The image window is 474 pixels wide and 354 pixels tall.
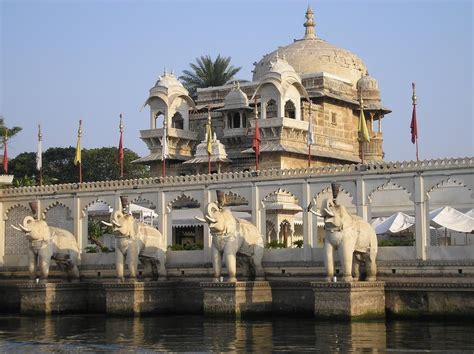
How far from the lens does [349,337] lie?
79.3ft

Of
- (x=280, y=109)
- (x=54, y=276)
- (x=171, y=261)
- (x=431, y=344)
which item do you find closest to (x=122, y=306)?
(x=171, y=261)

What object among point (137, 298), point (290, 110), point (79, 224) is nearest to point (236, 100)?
point (290, 110)

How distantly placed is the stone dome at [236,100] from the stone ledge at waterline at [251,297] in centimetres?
1716

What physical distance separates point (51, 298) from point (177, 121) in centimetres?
2004

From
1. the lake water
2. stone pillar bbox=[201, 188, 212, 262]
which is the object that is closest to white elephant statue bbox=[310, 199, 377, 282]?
the lake water

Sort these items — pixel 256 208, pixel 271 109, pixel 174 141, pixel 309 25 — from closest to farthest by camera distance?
pixel 256 208
pixel 271 109
pixel 174 141
pixel 309 25

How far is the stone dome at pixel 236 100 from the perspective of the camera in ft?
161

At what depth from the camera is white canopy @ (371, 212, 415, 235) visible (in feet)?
112

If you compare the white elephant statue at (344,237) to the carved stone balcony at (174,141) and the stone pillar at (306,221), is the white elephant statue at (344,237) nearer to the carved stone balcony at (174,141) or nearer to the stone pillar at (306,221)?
the stone pillar at (306,221)

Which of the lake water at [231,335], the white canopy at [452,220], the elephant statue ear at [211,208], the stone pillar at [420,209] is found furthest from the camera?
the white canopy at [452,220]

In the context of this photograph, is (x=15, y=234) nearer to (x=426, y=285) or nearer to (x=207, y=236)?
(x=207, y=236)

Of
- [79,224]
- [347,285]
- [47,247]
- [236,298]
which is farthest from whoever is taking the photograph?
[79,224]

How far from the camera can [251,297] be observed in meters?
29.9

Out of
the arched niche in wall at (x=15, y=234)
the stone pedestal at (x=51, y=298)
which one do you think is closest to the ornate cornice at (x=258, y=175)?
the arched niche in wall at (x=15, y=234)
